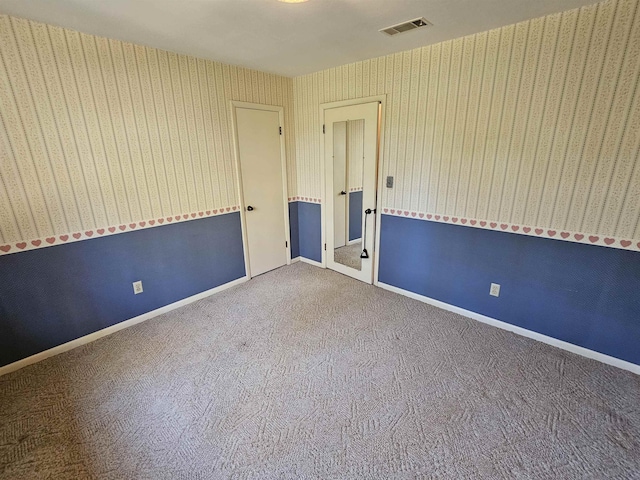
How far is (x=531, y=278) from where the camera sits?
8.11 feet

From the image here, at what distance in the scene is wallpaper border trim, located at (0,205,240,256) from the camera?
213 cm

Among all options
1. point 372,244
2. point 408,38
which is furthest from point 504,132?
point 372,244

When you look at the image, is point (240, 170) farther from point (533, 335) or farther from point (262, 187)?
point (533, 335)

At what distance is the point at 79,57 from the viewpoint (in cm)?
221

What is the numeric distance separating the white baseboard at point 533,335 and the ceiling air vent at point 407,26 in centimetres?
240

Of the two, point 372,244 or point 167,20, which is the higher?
point 167,20

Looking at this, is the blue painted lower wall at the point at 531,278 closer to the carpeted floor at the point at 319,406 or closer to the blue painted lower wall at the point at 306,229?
the carpeted floor at the point at 319,406

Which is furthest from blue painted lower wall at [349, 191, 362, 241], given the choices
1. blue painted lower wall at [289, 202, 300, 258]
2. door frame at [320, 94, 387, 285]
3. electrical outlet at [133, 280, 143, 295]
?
electrical outlet at [133, 280, 143, 295]

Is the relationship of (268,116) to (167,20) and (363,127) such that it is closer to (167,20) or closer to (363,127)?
(363,127)

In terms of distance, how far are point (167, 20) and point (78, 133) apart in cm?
108

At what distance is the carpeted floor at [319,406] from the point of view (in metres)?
1.53

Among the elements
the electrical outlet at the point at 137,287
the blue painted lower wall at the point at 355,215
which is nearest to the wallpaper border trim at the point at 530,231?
the blue painted lower wall at the point at 355,215

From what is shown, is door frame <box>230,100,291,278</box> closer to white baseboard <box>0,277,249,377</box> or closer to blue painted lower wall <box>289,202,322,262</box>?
blue painted lower wall <box>289,202,322,262</box>

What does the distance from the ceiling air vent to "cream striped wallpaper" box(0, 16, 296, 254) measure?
66.6 inches
